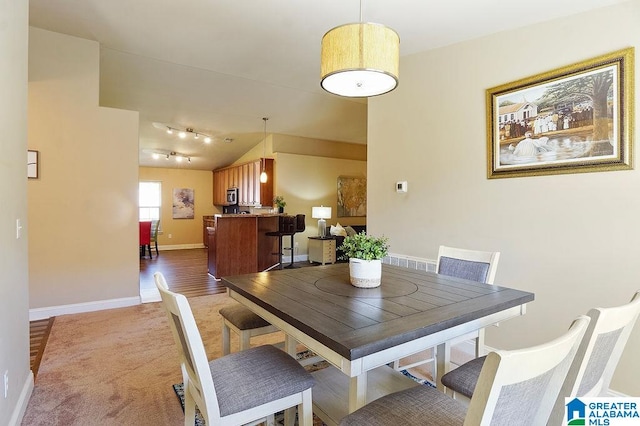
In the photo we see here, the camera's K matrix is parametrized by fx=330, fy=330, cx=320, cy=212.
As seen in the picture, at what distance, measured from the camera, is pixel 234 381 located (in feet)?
4.38

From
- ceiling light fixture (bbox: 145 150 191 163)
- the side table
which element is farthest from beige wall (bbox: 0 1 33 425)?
ceiling light fixture (bbox: 145 150 191 163)

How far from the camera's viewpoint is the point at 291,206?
7.40 metres

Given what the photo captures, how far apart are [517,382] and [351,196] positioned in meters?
7.53

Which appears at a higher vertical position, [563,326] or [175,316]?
[175,316]

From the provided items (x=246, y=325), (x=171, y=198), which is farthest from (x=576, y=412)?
(x=171, y=198)

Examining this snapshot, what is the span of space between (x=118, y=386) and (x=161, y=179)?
26.6 ft

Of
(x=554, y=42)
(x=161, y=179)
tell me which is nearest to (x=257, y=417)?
(x=554, y=42)

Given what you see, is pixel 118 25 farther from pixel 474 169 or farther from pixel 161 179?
pixel 161 179

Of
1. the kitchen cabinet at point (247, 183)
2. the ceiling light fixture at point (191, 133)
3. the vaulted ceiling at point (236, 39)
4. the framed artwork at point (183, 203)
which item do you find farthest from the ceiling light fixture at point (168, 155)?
the vaulted ceiling at point (236, 39)

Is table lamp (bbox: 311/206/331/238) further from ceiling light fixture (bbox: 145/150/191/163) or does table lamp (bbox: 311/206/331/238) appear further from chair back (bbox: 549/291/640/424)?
chair back (bbox: 549/291/640/424)

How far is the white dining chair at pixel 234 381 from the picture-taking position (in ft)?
3.86

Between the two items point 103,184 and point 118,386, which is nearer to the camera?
point 118,386

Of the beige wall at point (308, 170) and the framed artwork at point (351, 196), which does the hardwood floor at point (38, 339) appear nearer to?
the beige wall at point (308, 170)

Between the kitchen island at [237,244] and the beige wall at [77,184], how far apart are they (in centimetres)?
152
